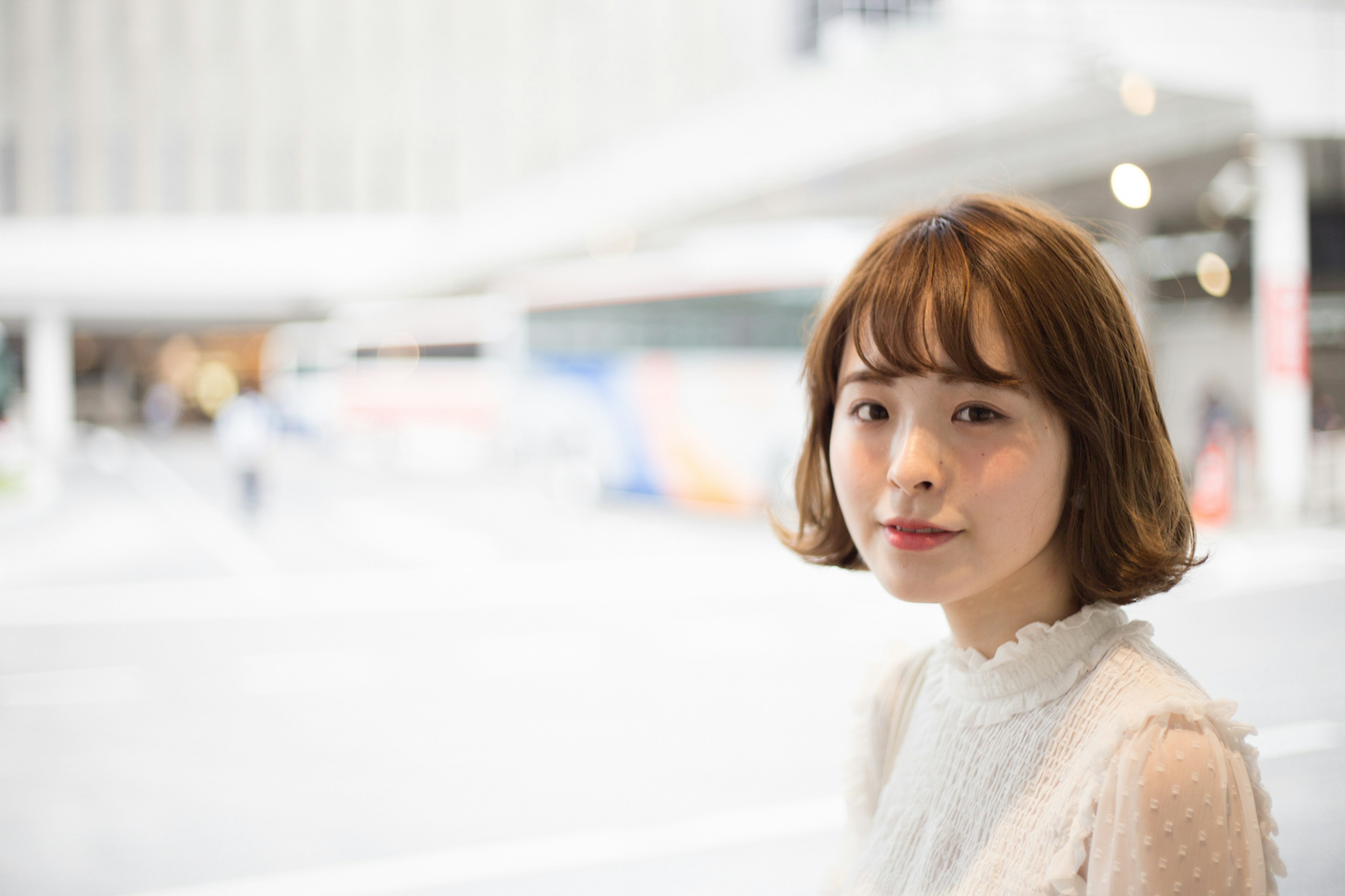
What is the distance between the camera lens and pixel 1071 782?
75 cm

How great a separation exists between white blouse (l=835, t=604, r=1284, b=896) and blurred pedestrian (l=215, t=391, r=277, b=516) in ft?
30.6

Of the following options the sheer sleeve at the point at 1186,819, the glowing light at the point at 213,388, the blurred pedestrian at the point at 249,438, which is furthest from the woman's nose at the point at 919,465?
the glowing light at the point at 213,388

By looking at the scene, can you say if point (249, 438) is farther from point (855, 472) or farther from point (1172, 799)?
point (1172, 799)

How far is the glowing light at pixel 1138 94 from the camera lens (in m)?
5.94

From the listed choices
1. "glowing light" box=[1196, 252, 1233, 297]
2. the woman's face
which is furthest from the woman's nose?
"glowing light" box=[1196, 252, 1233, 297]

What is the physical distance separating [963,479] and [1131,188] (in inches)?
122

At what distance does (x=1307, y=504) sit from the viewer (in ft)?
15.0

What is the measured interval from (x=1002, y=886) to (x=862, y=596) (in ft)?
17.2

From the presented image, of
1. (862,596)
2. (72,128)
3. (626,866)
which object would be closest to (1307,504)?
(862,596)

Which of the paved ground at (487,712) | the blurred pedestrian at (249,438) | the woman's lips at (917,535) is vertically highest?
the woman's lips at (917,535)

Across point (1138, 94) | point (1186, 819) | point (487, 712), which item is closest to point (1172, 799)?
point (1186, 819)

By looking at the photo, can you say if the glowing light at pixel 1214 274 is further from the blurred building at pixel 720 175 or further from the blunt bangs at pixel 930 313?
the blunt bangs at pixel 930 313

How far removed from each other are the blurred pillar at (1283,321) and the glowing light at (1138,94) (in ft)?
4.81

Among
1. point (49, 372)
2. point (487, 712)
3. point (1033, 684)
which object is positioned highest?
point (49, 372)
